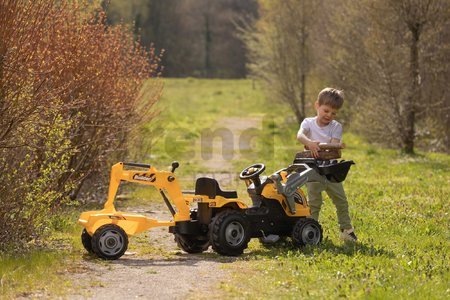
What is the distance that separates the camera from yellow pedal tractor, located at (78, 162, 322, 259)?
330 inches

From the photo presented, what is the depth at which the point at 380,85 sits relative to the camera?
22859 mm

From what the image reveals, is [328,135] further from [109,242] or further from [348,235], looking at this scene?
[109,242]

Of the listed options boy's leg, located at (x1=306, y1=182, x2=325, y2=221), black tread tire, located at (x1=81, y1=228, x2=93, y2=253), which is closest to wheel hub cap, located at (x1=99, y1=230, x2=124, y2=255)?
black tread tire, located at (x1=81, y1=228, x2=93, y2=253)

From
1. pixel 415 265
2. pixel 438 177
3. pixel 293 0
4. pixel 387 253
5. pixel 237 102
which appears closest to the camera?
pixel 415 265

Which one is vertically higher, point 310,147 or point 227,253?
point 310,147

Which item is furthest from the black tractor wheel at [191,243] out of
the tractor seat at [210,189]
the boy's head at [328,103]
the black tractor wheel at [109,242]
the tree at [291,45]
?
the tree at [291,45]

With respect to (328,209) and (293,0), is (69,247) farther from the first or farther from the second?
(293,0)

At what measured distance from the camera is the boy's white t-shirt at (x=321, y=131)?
30.5ft

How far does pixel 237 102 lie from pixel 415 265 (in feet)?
131

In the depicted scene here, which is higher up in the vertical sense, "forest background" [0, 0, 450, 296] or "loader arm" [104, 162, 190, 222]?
"forest background" [0, 0, 450, 296]

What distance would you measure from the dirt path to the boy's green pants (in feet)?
4.61

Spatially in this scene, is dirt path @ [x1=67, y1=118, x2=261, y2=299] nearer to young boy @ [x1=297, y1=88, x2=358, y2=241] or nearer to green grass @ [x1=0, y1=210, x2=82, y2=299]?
green grass @ [x1=0, y1=210, x2=82, y2=299]

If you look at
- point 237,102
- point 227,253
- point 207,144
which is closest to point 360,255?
point 227,253

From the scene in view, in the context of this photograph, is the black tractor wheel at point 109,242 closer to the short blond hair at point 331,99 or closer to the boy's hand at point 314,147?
the boy's hand at point 314,147
